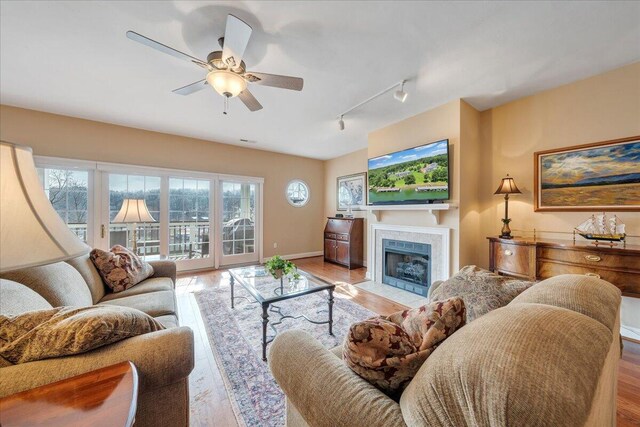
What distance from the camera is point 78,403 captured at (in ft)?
2.06

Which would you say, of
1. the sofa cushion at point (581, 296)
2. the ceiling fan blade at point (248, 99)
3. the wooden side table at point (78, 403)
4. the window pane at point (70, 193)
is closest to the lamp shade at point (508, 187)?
the sofa cushion at point (581, 296)

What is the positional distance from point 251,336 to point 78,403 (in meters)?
1.73

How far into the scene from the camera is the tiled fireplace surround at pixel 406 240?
307cm

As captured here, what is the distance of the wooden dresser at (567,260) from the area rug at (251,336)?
166 cm

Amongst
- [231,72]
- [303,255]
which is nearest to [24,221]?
[231,72]

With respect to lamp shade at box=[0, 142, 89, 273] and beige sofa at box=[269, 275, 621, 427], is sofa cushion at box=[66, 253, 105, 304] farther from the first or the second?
beige sofa at box=[269, 275, 621, 427]

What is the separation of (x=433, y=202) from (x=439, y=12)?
6.72 ft

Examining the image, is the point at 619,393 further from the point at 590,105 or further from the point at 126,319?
the point at 126,319

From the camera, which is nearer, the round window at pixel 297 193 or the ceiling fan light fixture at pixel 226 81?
the ceiling fan light fixture at pixel 226 81

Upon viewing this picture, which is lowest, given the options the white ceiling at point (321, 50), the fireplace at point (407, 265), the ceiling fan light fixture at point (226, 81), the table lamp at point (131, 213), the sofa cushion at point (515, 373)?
the fireplace at point (407, 265)

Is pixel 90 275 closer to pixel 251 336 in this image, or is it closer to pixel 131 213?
pixel 131 213

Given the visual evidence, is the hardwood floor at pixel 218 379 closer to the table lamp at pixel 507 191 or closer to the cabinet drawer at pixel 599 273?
the cabinet drawer at pixel 599 273

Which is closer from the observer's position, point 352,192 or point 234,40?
point 234,40

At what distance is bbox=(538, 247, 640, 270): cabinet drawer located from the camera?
194cm
